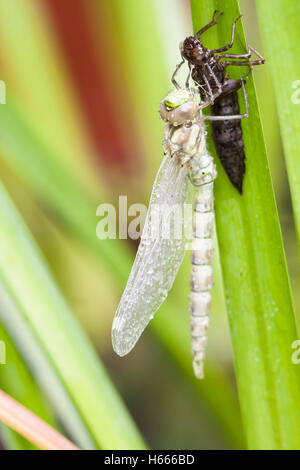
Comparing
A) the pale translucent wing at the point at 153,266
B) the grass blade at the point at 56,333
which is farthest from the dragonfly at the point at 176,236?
the grass blade at the point at 56,333

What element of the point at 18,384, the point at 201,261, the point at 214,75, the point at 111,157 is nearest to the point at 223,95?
the point at 214,75

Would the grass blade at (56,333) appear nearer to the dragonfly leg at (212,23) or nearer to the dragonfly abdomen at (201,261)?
the dragonfly abdomen at (201,261)

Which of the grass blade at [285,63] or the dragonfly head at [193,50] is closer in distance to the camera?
the grass blade at [285,63]

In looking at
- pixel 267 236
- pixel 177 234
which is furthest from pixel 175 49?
pixel 267 236

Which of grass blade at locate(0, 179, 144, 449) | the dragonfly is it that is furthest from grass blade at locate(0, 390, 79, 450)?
the dragonfly

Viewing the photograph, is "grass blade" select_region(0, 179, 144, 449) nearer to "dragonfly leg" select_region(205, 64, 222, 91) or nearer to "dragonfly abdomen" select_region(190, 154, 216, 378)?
"dragonfly abdomen" select_region(190, 154, 216, 378)
